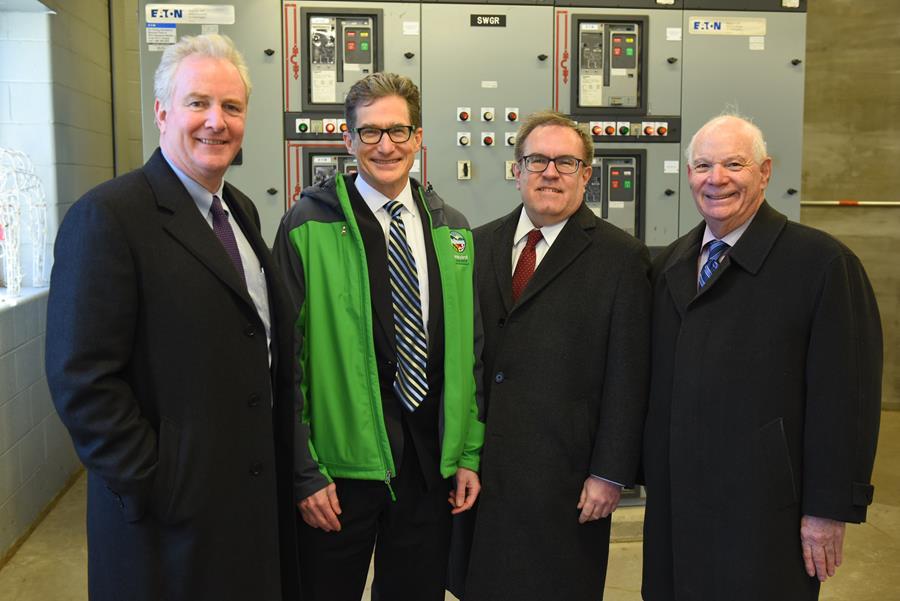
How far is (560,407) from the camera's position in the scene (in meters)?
1.94

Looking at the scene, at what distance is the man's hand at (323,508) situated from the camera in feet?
5.78

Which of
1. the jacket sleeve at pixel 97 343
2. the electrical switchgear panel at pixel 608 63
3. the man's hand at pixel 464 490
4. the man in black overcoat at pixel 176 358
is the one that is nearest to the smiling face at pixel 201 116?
the man in black overcoat at pixel 176 358

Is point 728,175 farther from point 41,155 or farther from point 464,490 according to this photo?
point 41,155

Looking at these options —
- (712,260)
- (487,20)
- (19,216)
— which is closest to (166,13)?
(19,216)

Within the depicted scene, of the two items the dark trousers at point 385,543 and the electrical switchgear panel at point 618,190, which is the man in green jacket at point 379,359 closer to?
the dark trousers at point 385,543

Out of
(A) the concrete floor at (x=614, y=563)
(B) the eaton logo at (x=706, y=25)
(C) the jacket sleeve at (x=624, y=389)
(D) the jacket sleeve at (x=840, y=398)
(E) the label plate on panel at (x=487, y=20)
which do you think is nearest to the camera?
(D) the jacket sleeve at (x=840, y=398)

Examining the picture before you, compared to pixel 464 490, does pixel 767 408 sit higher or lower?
higher

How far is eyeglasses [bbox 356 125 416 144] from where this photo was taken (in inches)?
71.0

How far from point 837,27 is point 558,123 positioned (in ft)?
15.5

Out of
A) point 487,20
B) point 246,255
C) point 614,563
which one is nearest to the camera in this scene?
point 246,255

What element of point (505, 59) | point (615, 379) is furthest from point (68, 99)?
point (615, 379)

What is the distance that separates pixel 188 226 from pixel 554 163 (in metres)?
0.88

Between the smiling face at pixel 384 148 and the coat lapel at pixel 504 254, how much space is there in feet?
1.08

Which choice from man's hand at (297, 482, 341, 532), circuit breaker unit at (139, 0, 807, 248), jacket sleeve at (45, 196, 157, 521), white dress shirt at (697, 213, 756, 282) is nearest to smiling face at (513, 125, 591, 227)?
white dress shirt at (697, 213, 756, 282)
